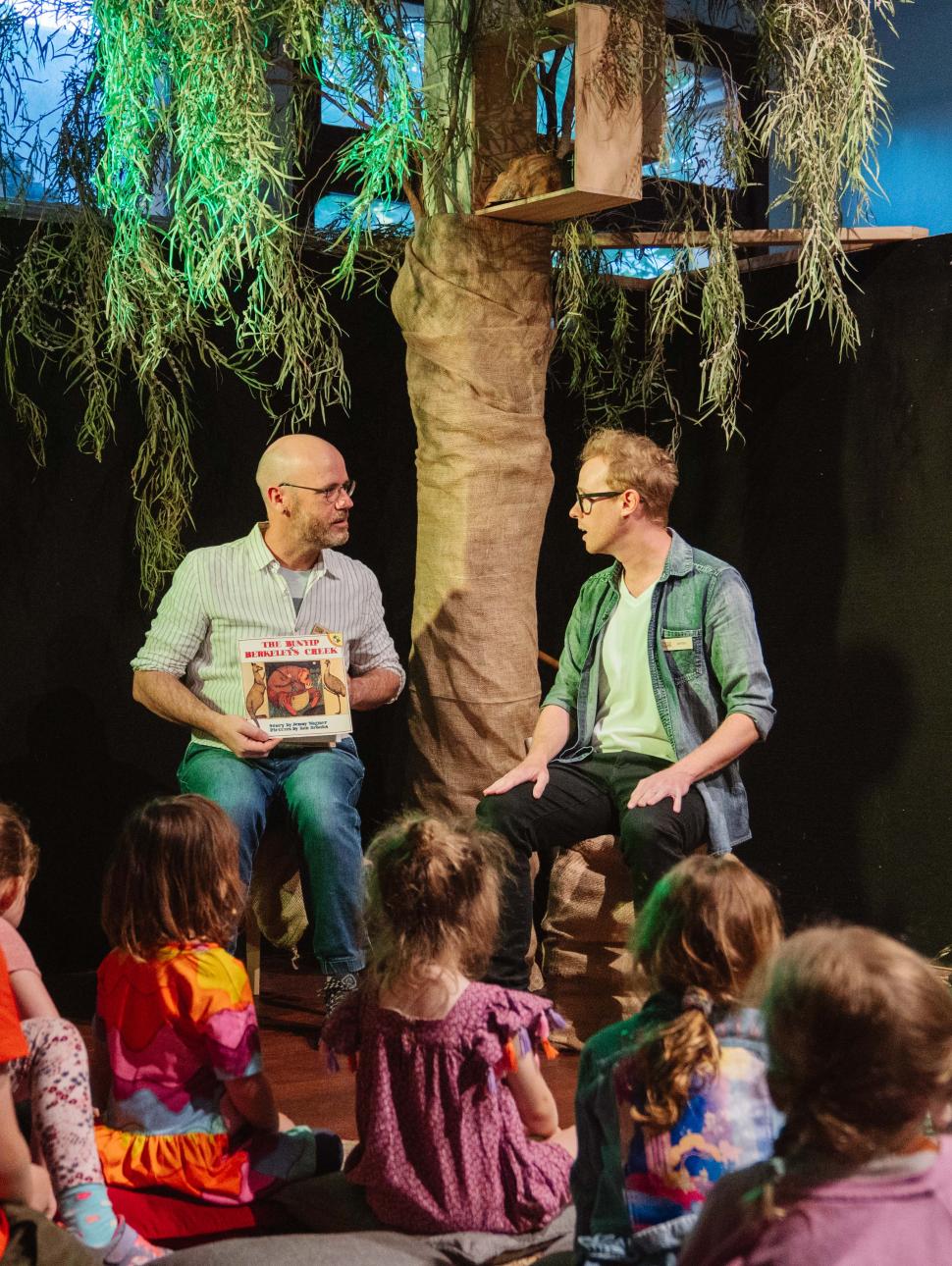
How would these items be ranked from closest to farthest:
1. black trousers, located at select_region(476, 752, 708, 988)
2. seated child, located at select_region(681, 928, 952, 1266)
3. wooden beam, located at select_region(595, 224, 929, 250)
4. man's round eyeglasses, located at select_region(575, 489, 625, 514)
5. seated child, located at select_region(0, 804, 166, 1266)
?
seated child, located at select_region(681, 928, 952, 1266) < seated child, located at select_region(0, 804, 166, 1266) < black trousers, located at select_region(476, 752, 708, 988) < man's round eyeglasses, located at select_region(575, 489, 625, 514) < wooden beam, located at select_region(595, 224, 929, 250)

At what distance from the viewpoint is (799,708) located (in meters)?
4.25

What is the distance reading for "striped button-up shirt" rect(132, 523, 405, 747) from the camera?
11.8 feet

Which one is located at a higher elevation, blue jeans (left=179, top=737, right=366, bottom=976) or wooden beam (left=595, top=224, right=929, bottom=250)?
wooden beam (left=595, top=224, right=929, bottom=250)

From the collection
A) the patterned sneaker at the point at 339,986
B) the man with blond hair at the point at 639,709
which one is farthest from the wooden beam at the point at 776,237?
the patterned sneaker at the point at 339,986

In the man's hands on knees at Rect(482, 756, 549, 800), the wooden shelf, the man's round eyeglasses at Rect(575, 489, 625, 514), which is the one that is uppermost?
the wooden shelf

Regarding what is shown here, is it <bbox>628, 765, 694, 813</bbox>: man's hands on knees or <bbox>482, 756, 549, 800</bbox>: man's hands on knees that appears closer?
<bbox>628, 765, 694, 813</bbox>: man's hands on knees

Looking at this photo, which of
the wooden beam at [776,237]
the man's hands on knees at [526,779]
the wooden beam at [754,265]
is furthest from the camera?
the wooden beam at [754,265]

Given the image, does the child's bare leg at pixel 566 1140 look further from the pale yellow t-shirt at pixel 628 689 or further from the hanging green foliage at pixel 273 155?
the hanging green foliage at pixel 273 155

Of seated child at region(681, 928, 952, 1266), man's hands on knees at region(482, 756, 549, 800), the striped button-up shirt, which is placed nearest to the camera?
seated child at region(681, 928, 952, 1266)

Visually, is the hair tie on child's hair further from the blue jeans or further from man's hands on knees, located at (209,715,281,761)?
man's hands on knees, located at (209,715,281,761)

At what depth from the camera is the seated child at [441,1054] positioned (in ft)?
6.63

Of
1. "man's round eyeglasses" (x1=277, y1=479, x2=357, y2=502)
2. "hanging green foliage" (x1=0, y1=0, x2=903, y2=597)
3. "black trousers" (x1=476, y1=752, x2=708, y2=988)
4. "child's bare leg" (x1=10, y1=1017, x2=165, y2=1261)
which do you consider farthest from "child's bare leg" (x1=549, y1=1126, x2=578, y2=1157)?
"hanging green foliage" (x1=0, y1=0, x2=903, y2=597)

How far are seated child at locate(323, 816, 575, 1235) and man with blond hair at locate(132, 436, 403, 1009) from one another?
125cm

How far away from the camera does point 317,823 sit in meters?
3.36
